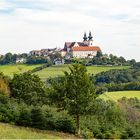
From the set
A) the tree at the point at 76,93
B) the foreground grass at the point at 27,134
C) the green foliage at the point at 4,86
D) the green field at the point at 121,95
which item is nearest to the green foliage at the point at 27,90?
the green foliage at the point at 4,86

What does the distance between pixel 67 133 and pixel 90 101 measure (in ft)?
10.9

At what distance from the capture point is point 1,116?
3803cm

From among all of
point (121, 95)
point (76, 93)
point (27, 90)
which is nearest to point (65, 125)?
point (76, 93)

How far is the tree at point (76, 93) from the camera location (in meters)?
37.5

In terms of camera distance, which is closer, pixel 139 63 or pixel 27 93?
pixel 27 93

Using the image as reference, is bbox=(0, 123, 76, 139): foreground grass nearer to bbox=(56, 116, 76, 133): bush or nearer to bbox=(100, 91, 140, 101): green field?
bbox=(56, 116, 76, 133): bush

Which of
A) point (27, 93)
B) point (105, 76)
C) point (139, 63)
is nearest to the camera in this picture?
point (27, 93)

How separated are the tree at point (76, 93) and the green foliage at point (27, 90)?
18913mm

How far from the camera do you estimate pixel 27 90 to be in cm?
5794

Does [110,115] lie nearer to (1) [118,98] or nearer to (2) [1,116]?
(2) [1,116]

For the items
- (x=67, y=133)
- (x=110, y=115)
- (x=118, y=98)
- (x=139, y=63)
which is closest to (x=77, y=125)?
(x=67, y=133)

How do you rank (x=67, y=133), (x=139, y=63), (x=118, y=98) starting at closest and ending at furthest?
1. (x=67, y=133)
2. (x=118, y=98)
3. (x=139, y=63)

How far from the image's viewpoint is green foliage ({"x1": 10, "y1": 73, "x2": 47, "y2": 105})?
57906mm

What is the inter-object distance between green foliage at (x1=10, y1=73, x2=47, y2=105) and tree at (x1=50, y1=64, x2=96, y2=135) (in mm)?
18913
